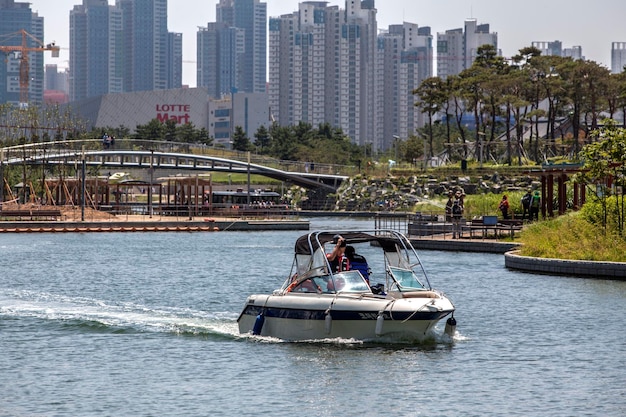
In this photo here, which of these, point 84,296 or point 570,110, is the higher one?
point 570,110

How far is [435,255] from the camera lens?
2100 inches

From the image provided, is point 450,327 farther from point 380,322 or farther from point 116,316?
point 116,316

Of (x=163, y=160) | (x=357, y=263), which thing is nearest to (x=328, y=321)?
(x=357, y=263)

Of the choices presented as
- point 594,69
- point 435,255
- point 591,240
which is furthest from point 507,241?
point 594,69

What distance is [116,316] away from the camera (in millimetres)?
33062

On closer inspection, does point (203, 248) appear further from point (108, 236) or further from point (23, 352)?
point (23, 352)

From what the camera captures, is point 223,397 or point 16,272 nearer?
point 223,397

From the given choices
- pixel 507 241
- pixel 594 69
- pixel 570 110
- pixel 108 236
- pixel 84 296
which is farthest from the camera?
pixel 570 110

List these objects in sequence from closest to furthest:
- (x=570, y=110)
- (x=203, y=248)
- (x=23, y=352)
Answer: (x=23, y=352) < (x=203, y=248) < (x=570, y=110)

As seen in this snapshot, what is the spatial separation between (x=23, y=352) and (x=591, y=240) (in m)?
22.2

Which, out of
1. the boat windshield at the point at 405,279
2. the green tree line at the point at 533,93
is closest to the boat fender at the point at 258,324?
the boat windshield at the point at 405,279

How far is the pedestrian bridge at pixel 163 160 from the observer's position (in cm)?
10819

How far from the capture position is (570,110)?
129000mm

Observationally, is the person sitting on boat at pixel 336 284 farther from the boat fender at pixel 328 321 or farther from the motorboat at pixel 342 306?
the boat fender at pixel 328 321
